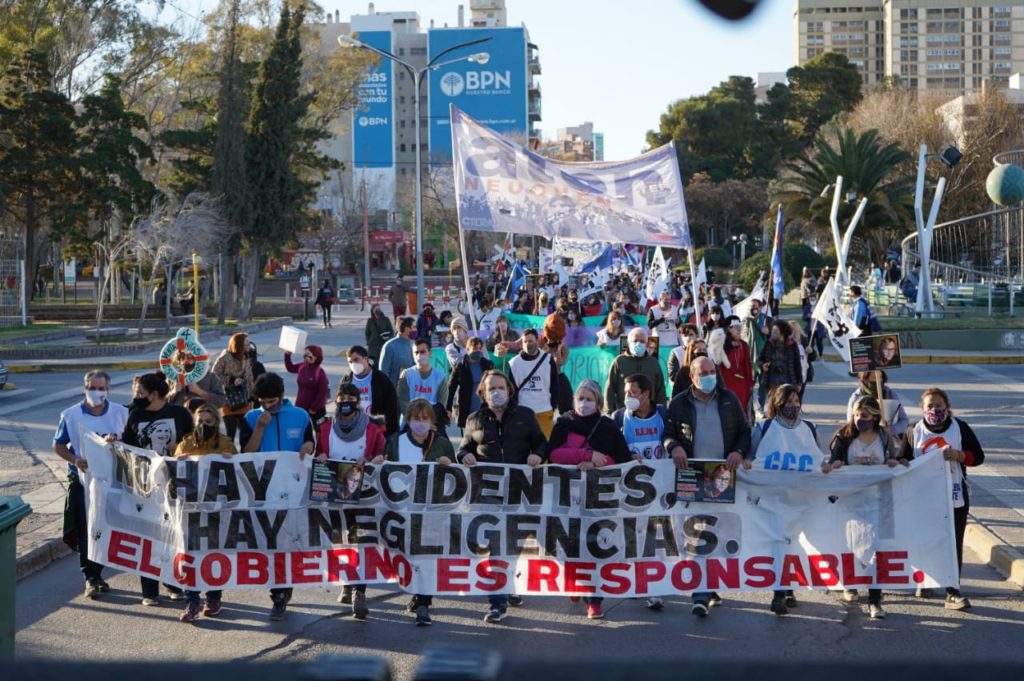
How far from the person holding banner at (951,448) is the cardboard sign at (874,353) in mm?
1409

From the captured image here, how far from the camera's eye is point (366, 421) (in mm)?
8422

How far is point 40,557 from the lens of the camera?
9.52 meters

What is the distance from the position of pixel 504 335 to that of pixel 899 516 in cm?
812

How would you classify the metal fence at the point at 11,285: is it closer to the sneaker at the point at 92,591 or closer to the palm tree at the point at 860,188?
the palm tree at the point at 860,188

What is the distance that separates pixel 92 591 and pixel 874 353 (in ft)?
19.2

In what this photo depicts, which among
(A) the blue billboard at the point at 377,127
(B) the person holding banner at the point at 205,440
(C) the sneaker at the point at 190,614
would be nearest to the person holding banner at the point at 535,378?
(B) the person holding banner at the point at 205,440

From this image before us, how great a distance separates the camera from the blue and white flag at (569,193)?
1429 cm

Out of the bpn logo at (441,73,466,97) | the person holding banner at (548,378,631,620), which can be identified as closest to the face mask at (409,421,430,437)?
the person holding banner at (548,378,631,620)

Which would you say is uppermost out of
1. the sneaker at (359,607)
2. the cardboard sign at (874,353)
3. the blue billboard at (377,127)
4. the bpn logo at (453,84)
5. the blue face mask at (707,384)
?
the bpn logo at (453,84)

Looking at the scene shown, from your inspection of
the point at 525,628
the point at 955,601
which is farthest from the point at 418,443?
the point at 955,601

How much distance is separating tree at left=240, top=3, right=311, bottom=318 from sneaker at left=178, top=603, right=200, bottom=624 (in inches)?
1484

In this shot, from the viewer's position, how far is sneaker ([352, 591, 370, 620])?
8016 millimetres

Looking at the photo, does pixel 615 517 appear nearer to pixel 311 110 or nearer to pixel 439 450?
pixel 439 450

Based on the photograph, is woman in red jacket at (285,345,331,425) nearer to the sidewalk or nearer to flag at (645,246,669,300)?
the sidewalk
